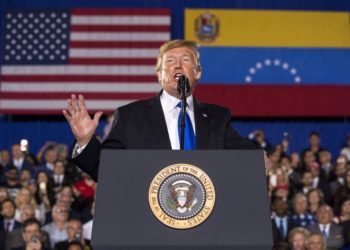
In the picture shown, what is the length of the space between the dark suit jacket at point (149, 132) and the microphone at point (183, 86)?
0.60 ft

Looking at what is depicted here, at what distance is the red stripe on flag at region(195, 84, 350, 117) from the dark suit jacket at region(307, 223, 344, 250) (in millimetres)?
4962

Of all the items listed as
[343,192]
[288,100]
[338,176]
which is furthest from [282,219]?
[288,100]

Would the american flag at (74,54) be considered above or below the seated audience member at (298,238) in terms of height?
above

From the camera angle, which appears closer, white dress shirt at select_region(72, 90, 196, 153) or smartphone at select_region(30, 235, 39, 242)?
white dress shirt at select_region(72, 90, 196, 153)

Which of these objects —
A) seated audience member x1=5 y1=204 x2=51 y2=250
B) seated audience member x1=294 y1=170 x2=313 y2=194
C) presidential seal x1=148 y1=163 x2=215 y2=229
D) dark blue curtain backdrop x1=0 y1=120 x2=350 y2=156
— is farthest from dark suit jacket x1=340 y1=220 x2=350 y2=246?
presidential seal x1=148 y1=163 x2=215 y2=229

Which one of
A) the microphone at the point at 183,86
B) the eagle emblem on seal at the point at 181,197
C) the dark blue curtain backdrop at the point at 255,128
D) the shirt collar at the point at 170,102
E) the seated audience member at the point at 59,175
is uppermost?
the microphone at the point at 183,86

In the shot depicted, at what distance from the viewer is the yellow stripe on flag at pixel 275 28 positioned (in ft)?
42.5

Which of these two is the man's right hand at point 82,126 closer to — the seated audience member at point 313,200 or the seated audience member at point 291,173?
the seated audience member at point 313,200

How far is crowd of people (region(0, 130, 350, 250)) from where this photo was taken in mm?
7434

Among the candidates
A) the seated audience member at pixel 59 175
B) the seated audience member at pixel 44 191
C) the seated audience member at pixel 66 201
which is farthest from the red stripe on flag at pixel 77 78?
the seated audience member at pixel 66 201

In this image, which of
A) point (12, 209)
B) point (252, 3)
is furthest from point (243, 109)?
point (12, 209)

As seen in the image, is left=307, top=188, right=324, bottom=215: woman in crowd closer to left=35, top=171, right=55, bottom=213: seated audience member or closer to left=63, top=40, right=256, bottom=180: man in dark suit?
left=35, top=171, right=55, bottom=213: seated audience member

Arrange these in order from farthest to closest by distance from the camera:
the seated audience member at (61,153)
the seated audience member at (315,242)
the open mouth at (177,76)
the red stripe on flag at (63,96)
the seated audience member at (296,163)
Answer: the red stripe on flag at (63,96)
the seated audience member at (61,153)
the seated audience member at (296,163)
the seated audience member at (315,242)
the open mouth at (177,76)

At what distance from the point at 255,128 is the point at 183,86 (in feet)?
33.1
